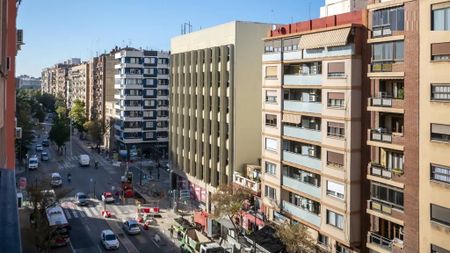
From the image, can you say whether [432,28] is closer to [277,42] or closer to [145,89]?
[277,42]

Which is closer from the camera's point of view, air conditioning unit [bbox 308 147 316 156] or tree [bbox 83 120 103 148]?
air conditioning unit [bbox 308 147 316 156]

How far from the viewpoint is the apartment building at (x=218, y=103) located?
156ft

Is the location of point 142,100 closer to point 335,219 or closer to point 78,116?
point 78,116

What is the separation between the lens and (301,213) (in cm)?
3394

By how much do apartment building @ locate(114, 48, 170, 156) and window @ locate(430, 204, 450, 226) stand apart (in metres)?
73.3

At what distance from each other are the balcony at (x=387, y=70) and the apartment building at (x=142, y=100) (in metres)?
68.9

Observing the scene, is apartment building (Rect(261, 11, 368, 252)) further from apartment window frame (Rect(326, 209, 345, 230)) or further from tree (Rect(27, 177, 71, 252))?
tree (Rect(27, 177, 71, 252))

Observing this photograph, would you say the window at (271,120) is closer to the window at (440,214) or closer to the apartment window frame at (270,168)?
the apartment window frame at (270,168)

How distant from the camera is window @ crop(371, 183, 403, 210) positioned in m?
26.2

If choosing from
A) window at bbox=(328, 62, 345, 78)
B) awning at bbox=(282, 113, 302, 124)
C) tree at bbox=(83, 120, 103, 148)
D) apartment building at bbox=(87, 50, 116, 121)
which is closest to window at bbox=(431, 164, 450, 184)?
window at bbox=(328, 62, 345, 78)

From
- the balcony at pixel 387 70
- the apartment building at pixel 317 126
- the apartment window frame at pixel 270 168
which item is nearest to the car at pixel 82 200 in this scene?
the apartment building at pixel 317 126

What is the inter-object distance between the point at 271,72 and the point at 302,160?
8.49 meters

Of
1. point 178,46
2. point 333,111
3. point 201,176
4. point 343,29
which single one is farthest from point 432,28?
point 178,46

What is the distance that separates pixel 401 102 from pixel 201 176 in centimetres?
3311
